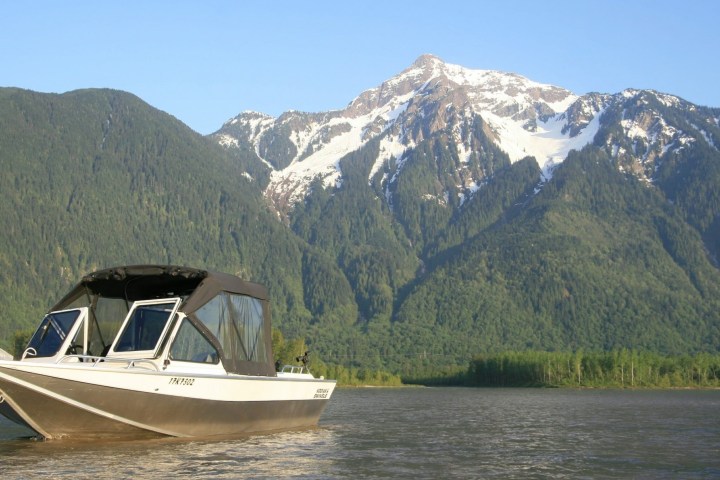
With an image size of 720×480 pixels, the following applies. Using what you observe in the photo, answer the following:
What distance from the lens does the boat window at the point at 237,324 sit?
40500mm

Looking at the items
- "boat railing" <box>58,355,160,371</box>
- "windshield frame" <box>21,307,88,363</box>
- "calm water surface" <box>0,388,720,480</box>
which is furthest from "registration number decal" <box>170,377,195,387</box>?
"windshield frame" <box>21,307,88,363</box>

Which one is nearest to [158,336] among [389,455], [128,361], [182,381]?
[128,361]

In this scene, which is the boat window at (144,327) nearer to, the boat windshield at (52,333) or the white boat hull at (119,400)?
the boat windshield at (52,333)

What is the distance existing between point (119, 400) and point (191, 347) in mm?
4272

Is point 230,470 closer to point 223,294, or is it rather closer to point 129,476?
point 129,476

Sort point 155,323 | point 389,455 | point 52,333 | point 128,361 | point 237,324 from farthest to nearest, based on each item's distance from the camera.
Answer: point 237,324, point 389,455, point 52,333, point 155,323, point 128,361

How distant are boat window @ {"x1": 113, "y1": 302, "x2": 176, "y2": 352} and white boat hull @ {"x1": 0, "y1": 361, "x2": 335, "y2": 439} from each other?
2381 millimetres

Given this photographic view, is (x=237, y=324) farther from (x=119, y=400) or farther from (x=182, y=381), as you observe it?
(x=119, y=400)

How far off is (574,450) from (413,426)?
55.4 feet

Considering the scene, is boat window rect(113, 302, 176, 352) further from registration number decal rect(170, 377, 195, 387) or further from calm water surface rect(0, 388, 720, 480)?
calm water surface rect(0, 388, 720, 480)

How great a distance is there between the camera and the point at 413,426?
5881cm

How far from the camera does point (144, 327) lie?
39000 millimetres

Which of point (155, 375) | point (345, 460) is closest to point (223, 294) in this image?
point (155, 375)

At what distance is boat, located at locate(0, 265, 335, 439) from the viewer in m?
35.3
